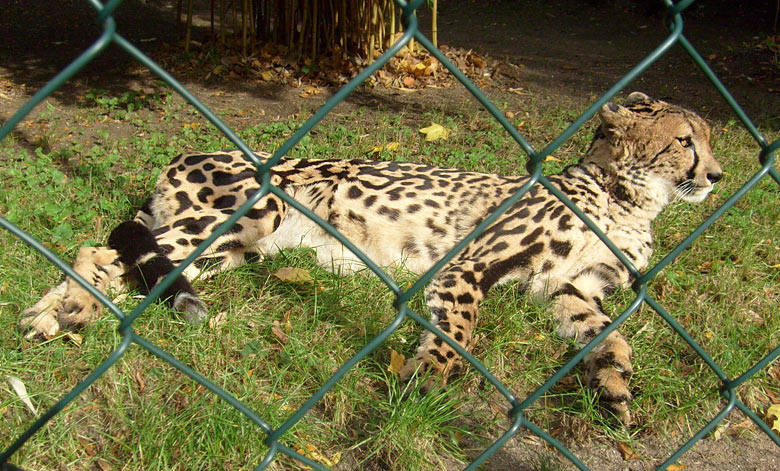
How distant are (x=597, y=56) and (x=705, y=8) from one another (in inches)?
126

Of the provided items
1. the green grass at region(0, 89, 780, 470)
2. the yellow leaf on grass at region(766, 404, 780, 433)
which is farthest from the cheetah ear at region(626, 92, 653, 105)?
the yellow leaf on grass at region(766, 404, 780, 433)

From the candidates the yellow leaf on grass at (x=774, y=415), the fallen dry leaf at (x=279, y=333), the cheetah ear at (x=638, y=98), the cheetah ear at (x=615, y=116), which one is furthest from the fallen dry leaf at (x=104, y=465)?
the cheetah ear at (x=638, y=98)

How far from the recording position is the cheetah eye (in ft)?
11.7

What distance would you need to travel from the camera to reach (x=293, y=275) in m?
3.27

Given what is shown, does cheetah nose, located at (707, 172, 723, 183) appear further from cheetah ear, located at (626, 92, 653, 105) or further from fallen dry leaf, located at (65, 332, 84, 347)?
fallen dry leaf, located at (65, 332, 84, 347)

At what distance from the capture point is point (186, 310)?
284 cm

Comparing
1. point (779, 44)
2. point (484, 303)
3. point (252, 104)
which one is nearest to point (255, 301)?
point (484, 303)

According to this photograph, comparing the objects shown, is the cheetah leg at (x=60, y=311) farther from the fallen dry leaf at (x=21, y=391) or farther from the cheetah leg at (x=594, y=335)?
the cheetah leg at (x=594, y=335)

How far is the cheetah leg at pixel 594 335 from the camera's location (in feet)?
8.84

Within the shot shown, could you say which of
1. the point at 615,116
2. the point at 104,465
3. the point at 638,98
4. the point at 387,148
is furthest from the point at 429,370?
the point at 387,148

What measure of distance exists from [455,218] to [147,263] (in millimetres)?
1677

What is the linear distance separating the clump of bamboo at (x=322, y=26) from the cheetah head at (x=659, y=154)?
10.6 feet

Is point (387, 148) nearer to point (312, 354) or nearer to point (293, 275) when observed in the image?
point (293, 275)

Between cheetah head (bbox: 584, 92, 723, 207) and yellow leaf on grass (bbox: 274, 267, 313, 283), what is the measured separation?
1817mm
